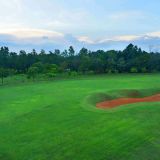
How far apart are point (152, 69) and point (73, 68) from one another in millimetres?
13869

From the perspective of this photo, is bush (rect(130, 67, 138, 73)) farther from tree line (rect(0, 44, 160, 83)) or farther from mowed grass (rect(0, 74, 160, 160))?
mowed grass (rect(0, 74, 160, 160))

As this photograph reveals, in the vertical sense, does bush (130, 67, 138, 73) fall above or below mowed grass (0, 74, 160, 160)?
above

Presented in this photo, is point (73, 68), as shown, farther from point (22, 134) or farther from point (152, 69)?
point (22, 134)

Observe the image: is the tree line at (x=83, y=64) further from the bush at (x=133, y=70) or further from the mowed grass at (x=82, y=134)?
the mowed grass at (x=82, y=134)

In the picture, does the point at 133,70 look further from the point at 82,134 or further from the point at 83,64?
the point at 82,134

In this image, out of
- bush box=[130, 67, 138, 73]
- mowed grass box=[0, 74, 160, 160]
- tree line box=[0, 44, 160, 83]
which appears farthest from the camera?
bush box=[130, 67, 138, 73]

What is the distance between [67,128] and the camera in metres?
16.6

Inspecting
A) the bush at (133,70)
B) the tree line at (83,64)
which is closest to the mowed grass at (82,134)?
the tree line at (83,64)

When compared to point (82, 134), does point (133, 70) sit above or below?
above

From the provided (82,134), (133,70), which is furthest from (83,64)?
(82,134)

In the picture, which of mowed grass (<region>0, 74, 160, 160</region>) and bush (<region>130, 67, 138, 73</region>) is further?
bush (<region>130, 67, 138, 73</region>)

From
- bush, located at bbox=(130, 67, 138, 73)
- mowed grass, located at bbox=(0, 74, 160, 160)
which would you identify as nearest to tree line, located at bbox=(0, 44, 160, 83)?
bush, located at bbox=(130, 67, 138, 73)

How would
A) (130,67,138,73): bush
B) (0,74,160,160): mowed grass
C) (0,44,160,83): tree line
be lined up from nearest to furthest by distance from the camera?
(0,74,160,160): mowed grass
(0,44,160,83): tree line
(130,67,138,73): bush

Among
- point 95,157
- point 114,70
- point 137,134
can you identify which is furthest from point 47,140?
point 114,70
